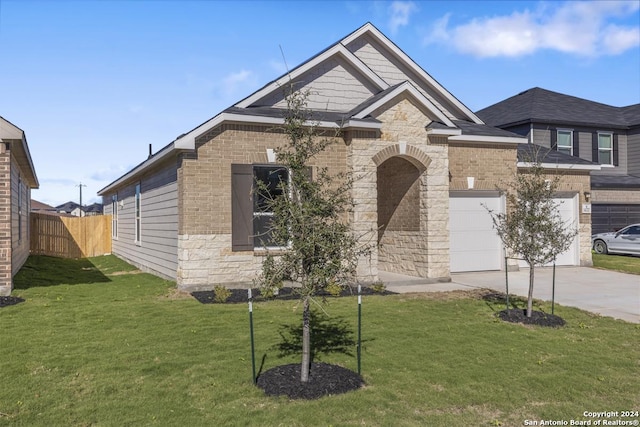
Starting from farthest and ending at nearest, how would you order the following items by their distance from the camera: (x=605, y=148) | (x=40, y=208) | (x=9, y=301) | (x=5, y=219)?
1. (x=40, y=208)
2. (x=605, y=148)
3. (x=5, y=219)
4. (x=9, y=301)

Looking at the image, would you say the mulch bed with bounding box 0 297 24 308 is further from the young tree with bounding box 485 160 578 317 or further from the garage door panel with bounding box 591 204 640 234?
the garage door panel with bounding box 591 204 640 234

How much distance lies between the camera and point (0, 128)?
426 inches

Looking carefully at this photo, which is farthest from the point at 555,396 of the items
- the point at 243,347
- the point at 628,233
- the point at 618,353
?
the point at 628,233

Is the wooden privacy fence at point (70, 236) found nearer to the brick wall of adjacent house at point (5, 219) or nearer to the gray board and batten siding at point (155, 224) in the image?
the gray board and batten siding at point (155, 224)

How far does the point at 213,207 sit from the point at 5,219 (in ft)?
14.7

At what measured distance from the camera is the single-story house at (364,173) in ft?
39.7

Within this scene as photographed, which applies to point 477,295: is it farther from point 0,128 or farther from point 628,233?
point 628,233

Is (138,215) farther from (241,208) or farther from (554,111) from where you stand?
(554,111)

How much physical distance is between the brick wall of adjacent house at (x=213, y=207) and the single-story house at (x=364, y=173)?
0.02m

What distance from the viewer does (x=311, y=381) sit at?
566 cm

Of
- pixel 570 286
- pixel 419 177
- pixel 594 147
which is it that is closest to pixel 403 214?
pixel 419 177

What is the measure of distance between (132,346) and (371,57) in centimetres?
1190

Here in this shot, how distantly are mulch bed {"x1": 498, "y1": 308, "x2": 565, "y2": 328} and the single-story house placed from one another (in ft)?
9.60

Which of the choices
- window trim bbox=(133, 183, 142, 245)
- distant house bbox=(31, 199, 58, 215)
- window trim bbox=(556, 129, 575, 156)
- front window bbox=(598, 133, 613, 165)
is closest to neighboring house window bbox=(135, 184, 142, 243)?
window trim bbox=(133, 183, 142, 245)
